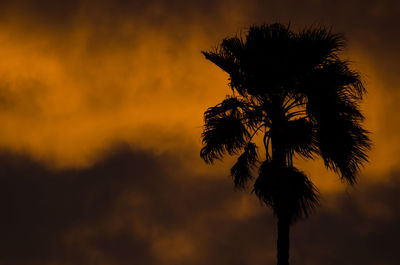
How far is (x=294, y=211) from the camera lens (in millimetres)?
13328

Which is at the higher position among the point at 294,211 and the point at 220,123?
the point at 220,123

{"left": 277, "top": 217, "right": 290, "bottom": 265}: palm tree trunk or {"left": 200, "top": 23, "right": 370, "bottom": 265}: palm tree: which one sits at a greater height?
{"left": 200, "top": 23, "right": 370, "bottom": 265}: palm tree

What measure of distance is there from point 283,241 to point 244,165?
233cm

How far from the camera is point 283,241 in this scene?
13188 mm

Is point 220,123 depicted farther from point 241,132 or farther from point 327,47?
point 327,47

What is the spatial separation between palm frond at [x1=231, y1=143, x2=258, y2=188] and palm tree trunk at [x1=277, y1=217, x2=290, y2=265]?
163cm

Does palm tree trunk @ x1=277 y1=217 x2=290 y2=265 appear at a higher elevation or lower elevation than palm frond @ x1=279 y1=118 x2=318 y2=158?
lower

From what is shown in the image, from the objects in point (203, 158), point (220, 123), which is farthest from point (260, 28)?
point (203, 158)

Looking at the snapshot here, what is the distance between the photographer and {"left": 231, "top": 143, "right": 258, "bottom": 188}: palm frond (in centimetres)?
1441

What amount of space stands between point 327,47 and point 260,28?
189 centimetres

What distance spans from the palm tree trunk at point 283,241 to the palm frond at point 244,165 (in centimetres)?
163

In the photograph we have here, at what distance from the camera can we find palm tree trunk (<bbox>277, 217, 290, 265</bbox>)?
13.1m

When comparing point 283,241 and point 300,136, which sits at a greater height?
point 300,136

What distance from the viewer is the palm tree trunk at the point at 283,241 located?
13.1 metres
